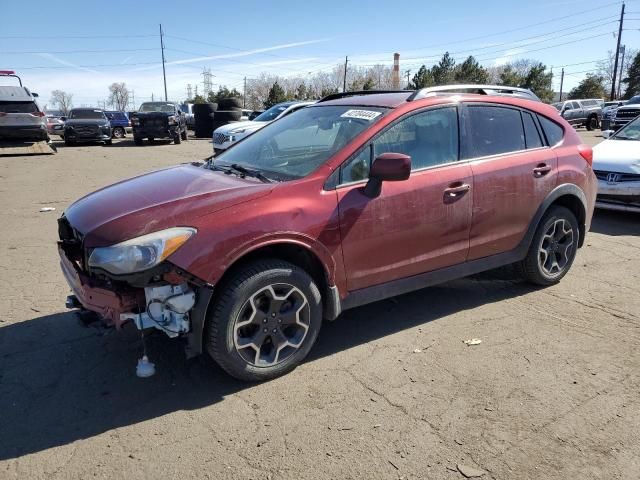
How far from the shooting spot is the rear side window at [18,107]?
52.7 ft

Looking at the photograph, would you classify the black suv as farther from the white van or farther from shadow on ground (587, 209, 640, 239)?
shadow on ground (587, 209, 640, 239)

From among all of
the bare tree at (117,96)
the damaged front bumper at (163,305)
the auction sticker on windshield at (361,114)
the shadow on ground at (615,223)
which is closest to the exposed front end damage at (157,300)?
the damaged front bumper at (163,305)

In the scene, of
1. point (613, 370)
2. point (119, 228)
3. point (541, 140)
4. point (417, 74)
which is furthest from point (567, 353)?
point (417, 74)

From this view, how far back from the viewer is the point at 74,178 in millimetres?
12000

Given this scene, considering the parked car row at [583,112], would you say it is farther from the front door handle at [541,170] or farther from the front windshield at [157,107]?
the front door handle at [541,170]

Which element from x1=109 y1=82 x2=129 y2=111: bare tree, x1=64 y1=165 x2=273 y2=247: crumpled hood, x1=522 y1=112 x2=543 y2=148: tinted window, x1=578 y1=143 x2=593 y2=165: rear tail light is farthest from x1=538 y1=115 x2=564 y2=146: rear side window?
x1=109 y1=82 x2=129 y2=111: bare tree

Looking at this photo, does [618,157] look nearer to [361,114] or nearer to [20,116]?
[361,114]

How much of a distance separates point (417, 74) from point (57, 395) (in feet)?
181

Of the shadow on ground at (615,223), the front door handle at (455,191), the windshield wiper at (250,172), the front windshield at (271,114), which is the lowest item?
the shadow on ground at (615,223)

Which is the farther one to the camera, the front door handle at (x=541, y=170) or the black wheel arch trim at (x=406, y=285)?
the front door handle at (x=541, y=170)

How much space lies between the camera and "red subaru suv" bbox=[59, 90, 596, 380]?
9.39 feet

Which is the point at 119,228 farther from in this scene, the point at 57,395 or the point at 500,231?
the point at 500,231

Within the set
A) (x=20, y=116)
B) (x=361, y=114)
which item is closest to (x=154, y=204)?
(x=361, y=114)

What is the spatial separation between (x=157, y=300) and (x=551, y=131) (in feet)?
12.3
